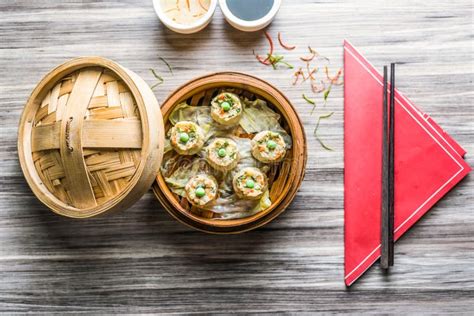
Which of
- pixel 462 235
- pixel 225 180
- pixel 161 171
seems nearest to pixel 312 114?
pixel 225 180

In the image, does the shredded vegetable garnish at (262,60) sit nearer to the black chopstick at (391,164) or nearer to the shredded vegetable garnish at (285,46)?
the shredded vegetable garnish at (285,46)

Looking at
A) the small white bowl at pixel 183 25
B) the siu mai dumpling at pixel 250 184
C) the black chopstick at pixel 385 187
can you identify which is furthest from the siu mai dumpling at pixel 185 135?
the black chopstick at pixel 385 187

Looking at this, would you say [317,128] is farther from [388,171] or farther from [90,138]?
[90,138]

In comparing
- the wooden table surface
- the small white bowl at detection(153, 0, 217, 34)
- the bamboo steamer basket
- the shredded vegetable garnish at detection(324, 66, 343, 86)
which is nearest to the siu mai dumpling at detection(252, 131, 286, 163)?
the bamboo steamer basket

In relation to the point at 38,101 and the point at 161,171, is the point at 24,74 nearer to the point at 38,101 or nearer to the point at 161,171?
the point at 38,101

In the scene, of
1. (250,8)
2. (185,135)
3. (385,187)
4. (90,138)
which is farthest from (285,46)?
(90,138)

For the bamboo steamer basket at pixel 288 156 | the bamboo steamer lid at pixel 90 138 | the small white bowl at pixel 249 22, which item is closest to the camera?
the bamboo steamer lid at pixel 90 138
